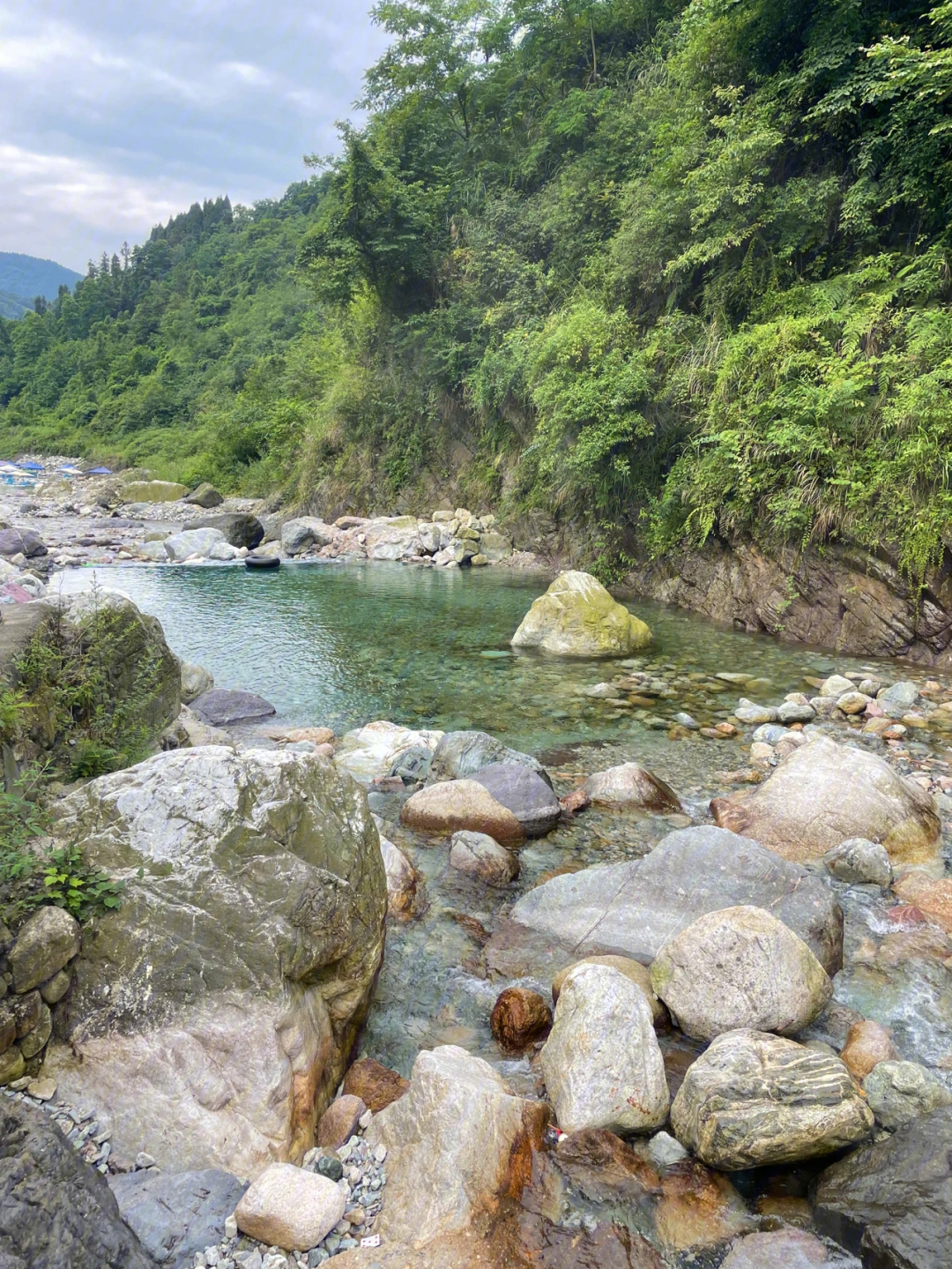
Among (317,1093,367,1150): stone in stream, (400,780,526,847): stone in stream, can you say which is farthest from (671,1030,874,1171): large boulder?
(400,780,526,847): stone in stream

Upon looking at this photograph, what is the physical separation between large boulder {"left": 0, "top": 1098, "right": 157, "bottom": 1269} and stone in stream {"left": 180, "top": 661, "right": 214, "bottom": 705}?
704 centimetres

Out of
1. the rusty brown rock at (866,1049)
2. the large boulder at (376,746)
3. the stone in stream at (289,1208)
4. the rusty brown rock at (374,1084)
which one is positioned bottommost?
the rusty brown rock at (374,1084)

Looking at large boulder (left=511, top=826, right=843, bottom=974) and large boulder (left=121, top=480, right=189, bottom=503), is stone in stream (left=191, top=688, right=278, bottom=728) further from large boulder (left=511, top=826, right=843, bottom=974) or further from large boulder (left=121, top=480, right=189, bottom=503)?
large boulder (left=121, top=480, right=189, bottom=503)

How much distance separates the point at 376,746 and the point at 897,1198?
5.64 metres

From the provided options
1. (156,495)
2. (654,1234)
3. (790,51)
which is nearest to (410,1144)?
(654,1234)

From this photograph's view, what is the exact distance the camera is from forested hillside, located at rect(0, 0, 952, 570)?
10367mm

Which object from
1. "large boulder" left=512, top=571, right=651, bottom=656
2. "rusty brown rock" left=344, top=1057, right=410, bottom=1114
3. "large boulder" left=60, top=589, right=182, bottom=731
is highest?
"large boulder" left=60, top=589, right=182, bottom=731

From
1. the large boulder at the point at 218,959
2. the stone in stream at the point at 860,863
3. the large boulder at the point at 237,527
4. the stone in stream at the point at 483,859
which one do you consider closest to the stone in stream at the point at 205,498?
the large boulder at the point at 237,527

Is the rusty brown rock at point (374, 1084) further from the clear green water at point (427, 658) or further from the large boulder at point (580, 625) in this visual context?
the large boulder at point (580, 625)

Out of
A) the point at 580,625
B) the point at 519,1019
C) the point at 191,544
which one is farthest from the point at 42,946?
the point at 191,544

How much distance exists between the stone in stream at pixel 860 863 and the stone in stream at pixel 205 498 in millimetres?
35308

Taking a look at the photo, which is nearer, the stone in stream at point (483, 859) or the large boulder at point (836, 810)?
the stone in stream at point (483, 859)

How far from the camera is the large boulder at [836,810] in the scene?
5.32 metres

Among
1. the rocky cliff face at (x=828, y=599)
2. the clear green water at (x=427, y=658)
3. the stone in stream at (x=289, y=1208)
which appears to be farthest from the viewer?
the rocky cliff face at (x=828, y=599)
